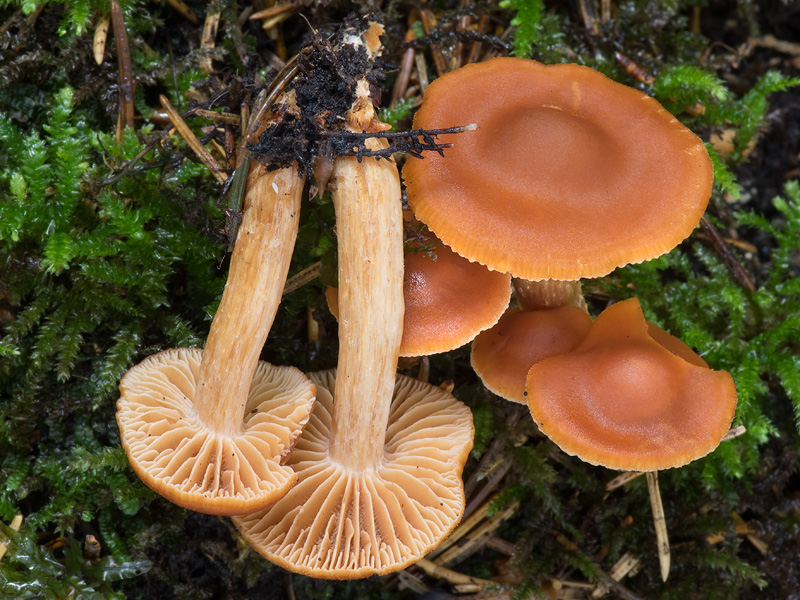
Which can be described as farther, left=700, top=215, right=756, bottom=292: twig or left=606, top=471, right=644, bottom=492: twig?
left=700, top=215, right=756, bottom=292: twig

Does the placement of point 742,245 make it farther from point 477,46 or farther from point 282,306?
point 282,306

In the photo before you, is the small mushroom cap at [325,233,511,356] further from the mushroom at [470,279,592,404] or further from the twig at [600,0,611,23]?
the twig at [600,0,611,23]

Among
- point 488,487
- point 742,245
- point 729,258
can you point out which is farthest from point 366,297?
point 742,245

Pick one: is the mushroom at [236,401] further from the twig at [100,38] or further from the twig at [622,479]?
the twig at [622,479]

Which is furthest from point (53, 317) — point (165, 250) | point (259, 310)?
point (259, 310)

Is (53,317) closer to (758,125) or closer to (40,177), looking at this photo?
(40,177)

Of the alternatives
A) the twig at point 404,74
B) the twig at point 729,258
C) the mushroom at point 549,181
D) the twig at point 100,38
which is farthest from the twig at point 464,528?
the twig at point 100,38

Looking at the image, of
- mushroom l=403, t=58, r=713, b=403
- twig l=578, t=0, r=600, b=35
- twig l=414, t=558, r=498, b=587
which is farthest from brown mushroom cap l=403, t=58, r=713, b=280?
twig l=414, t=558, r=498, b=587
